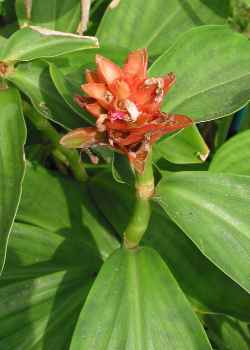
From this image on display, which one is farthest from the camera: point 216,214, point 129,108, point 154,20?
point 154,20

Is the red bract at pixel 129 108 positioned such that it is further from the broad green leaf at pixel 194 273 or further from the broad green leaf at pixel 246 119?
the broad green leaf at pixel 246 119

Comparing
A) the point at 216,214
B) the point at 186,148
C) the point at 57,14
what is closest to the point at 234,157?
the point at 186,148

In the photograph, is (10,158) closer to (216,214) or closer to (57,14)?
(216,214)

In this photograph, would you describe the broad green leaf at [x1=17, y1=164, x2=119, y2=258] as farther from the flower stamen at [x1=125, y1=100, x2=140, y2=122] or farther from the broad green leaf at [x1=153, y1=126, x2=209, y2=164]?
the flower stamen at [x1=125, y1=100, x2=140, y2=122]

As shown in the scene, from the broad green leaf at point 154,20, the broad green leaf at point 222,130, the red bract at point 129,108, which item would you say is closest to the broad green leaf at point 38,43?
the red bract at point 129,108

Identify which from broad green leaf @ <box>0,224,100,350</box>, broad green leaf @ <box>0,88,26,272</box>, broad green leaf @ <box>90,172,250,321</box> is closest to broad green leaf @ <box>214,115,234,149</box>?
broad green leaf @ <box>90,172,250,321</box>

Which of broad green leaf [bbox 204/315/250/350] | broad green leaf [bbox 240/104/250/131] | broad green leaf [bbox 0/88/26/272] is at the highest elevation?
broad green leaf [bbox 0/88/26/272]
